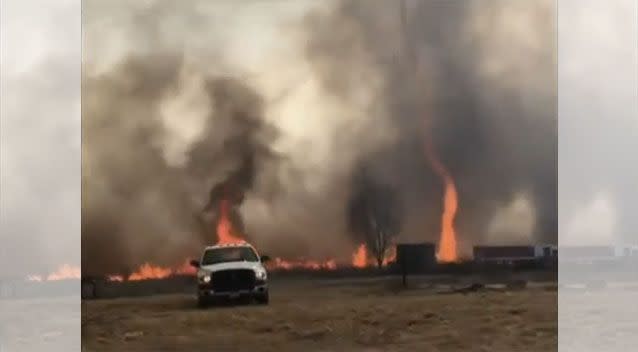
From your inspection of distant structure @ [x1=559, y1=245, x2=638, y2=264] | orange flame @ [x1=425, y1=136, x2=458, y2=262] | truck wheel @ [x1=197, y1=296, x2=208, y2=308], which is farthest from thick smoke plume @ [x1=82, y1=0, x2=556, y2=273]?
truck wheel @ [x1=197, y1=296, x2=208, y2=308]

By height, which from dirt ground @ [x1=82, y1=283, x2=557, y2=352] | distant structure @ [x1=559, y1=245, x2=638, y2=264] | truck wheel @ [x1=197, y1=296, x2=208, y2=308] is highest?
distant structure @ [x1=559, y1=245, x2=638, y2=264]

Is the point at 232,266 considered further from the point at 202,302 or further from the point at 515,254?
the point at 515,254

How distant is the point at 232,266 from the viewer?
6.85 metres

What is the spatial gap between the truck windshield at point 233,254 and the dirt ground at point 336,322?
0.27 m

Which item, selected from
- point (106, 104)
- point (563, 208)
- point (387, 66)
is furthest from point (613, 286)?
point (106, 104)

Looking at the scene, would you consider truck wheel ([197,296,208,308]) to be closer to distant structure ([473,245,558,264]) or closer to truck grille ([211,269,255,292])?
truck grille ([211,269,255,292])

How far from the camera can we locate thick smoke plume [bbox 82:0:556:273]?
682 cm

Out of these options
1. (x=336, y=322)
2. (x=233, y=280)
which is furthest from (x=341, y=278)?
(x=233, y=280)

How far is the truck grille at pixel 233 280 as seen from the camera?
684 cm

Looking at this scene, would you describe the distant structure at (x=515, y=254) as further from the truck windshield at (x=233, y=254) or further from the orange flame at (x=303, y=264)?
the truck windshield at (x=233, y=254)

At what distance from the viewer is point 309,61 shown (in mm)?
6879

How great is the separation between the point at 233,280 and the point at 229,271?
8cm

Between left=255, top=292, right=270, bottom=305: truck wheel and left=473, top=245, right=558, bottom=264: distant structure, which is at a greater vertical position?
left=473, top=245, right=558, bottom=264: distant structure

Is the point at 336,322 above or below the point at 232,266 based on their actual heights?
below
